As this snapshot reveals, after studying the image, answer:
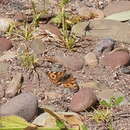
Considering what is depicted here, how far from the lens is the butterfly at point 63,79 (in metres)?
2.56

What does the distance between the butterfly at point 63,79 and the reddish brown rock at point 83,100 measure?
151 millimetres

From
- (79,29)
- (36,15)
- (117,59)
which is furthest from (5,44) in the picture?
(117,59)

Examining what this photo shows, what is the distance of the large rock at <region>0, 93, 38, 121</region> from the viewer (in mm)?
2162

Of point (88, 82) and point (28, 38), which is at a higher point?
point (28, 38)

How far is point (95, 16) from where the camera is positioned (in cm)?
344

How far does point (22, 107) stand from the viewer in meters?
2.17

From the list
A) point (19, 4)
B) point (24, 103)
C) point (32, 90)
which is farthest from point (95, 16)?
point (24, 103)

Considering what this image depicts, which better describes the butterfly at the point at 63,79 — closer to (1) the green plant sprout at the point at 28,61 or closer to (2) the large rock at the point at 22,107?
(1) the green plant sprout at the point at 28,61

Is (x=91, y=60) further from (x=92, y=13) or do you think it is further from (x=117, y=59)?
(x=92, y=13)

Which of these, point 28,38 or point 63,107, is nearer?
point 63,107

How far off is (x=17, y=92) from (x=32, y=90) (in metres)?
0.10

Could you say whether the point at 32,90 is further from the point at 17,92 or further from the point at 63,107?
the point at 63,107

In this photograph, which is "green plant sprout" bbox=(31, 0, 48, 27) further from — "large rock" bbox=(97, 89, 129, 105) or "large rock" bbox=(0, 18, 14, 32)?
"large rock" bbox=(97, 89, 129, 105)

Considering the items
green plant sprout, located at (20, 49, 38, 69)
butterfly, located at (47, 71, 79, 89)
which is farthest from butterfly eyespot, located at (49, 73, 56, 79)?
green plant sprout, located at (20, 49, 38, 69)
